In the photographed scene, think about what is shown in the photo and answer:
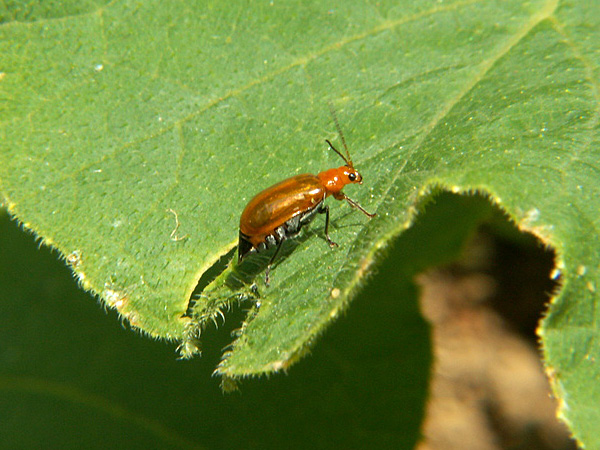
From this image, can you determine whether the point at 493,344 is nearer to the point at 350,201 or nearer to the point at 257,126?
the point at 350,201

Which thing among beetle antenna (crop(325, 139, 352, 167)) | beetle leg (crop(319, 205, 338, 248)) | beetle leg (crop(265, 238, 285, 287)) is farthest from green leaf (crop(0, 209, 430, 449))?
beetle antenna (crop(325, 139, 352, 167))

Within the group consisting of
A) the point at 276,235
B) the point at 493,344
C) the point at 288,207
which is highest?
the point at 288,207

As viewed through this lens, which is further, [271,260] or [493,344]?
[493,344]

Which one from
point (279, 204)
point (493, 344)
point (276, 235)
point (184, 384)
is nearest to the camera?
→ point (279, 204)

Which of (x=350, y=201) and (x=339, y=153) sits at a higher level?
(x=339, y=153)

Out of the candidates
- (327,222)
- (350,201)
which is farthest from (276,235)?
(350,201)
